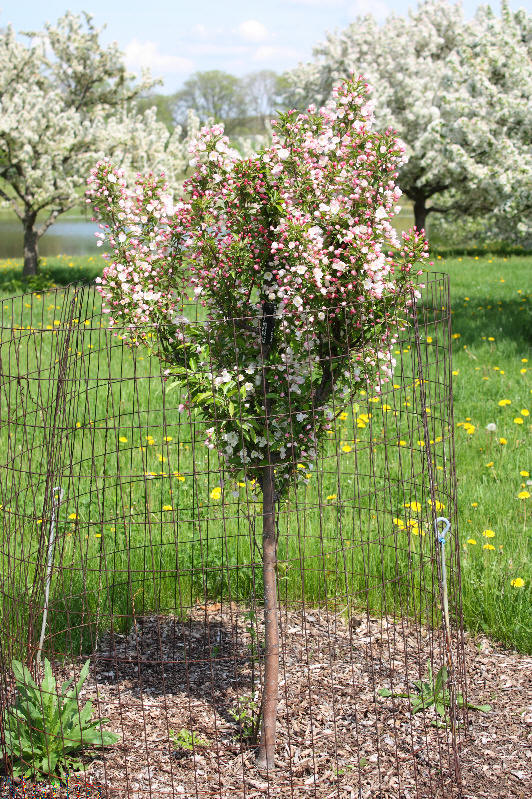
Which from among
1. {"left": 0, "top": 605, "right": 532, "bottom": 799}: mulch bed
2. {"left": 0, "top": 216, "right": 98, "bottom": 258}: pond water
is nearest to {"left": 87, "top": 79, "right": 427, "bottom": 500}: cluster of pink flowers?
{"left": 0, "top": 605, "right": 532, "bottom": 799}: mulch bed

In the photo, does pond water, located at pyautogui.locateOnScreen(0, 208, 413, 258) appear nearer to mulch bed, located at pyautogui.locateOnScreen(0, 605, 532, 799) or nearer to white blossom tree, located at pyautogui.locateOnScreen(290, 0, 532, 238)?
white blossom tree, located at pyautogui.locateOnScreen(290, 0, 532, 238)

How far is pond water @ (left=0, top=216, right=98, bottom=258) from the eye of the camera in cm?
2693

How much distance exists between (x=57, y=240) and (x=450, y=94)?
23917 mm

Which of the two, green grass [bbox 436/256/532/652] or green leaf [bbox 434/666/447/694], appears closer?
green leaf [bbox 434/666/447/694]

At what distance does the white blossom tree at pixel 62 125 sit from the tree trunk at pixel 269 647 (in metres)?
13.2

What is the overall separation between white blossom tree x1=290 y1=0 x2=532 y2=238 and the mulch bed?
3.88 meters

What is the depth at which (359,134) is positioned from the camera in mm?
3090

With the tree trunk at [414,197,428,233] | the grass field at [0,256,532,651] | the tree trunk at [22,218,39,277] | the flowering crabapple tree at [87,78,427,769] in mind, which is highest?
the tree trunk at [414,197,428,233]

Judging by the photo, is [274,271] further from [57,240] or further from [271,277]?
[57,240]

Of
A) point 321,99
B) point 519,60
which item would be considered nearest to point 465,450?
point 519,60

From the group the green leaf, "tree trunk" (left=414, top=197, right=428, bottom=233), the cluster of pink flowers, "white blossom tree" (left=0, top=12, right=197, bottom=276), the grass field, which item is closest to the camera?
the cluster of pink flowers

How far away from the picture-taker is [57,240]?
3391 centimetres

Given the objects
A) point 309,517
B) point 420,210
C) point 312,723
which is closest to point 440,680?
point 312,723

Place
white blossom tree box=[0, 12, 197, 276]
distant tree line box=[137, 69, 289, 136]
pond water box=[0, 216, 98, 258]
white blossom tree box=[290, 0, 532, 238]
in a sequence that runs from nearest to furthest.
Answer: white blossom tree box=[290, 0, 532, 238], white blossom tree box=[0, 12, 197, 276], pond water box=[0, 216, 98, 258], distant tree line box=[137, 69, 289, 136]
